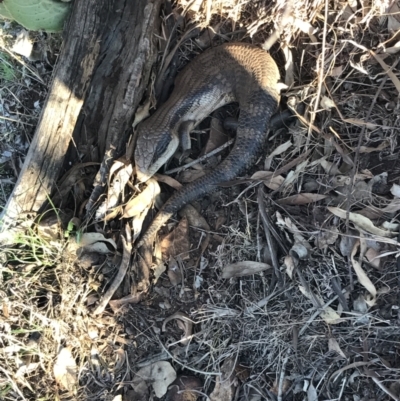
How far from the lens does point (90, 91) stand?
10.8ft

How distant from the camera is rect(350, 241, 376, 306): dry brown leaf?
2.96m

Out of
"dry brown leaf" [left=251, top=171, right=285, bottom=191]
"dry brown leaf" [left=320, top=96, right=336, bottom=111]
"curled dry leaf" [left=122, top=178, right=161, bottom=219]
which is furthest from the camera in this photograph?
"curled dry leaf" [left=122, top=178, right=161, bottom=219]

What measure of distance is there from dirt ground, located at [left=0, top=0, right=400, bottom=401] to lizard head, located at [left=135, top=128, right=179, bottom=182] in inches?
4.7

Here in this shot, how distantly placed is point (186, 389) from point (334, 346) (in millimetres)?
999

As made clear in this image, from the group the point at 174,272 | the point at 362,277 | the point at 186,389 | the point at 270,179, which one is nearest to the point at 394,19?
the point at 270,179

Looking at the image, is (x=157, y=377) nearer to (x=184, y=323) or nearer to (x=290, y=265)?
(x=184, y=323)

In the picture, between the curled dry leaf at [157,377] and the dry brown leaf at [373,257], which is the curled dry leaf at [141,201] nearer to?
the curled dry leaf at [157,377]

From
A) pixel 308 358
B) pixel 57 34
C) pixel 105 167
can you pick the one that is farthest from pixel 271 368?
pixel 57 34

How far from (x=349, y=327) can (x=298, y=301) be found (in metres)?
0.34

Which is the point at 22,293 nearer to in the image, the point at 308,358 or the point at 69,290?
the point at 69,290

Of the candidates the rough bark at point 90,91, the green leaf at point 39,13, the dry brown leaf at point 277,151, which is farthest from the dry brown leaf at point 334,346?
the green leaf at point 39,13

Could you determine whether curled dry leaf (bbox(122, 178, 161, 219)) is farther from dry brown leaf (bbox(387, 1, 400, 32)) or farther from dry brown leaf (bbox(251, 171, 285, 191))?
dry brown leaf (bbox(387, 1, 400, 32))

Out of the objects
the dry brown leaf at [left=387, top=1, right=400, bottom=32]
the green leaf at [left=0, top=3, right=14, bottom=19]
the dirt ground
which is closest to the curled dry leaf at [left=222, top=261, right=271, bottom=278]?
the dirt ground

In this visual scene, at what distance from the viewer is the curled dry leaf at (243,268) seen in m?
3.16
